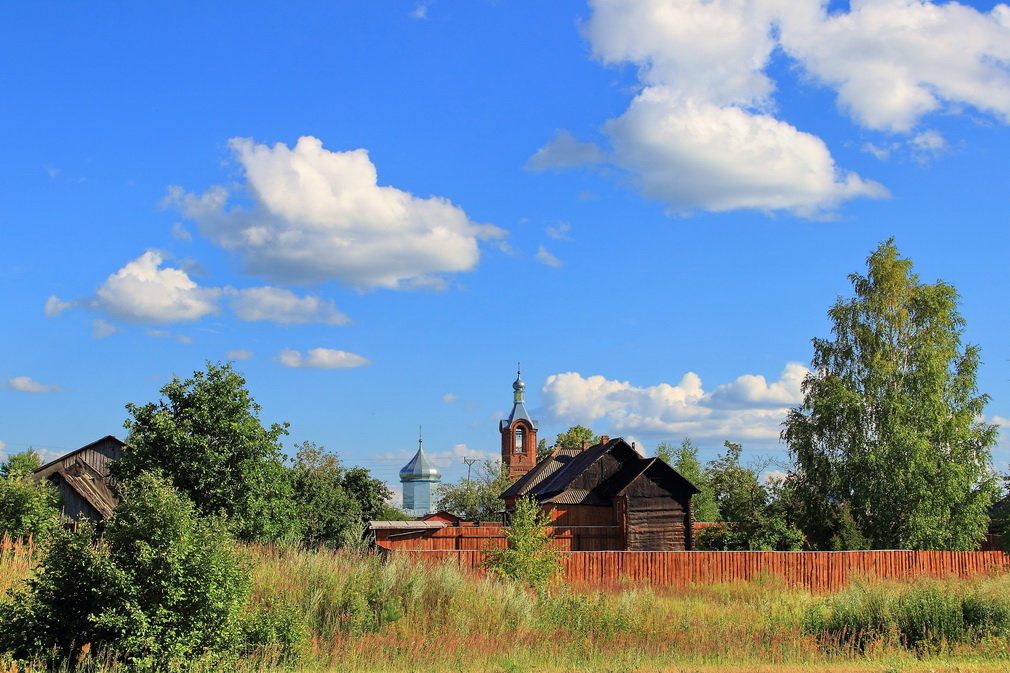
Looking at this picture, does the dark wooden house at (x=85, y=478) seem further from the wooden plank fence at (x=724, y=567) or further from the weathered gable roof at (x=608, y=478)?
the weathered gable roof at (x=608, y=478)

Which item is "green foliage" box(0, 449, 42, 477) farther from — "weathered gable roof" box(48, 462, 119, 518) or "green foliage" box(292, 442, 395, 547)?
"green foliage" box(292, 442, 395, 547)

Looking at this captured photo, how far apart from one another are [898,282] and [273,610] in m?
32.6

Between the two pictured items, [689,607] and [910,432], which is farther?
[910,432]

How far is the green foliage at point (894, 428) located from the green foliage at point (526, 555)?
1743 cm

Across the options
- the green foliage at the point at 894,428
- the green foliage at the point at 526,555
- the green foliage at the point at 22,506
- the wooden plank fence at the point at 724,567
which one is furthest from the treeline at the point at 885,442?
the green foliage at the point at 22,506

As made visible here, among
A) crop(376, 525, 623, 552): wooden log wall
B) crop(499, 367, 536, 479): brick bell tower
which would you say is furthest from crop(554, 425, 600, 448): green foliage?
crop(376, 525, 623, 552): wooden log wall

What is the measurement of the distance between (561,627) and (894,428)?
2464 centimetres

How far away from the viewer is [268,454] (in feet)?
77.5

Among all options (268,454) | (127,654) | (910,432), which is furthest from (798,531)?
(127,654)

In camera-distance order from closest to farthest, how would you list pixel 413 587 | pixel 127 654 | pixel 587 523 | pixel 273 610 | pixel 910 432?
pixel 127 654
pixel 273 610
pixel 413 587
pixel 910 432
pixel 587 523

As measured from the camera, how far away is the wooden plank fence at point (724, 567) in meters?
27.2

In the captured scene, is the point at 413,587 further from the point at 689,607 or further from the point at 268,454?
the point at 268,454

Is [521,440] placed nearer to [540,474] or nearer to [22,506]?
[540,474]

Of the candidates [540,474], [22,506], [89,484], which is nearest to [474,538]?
[89,484]
